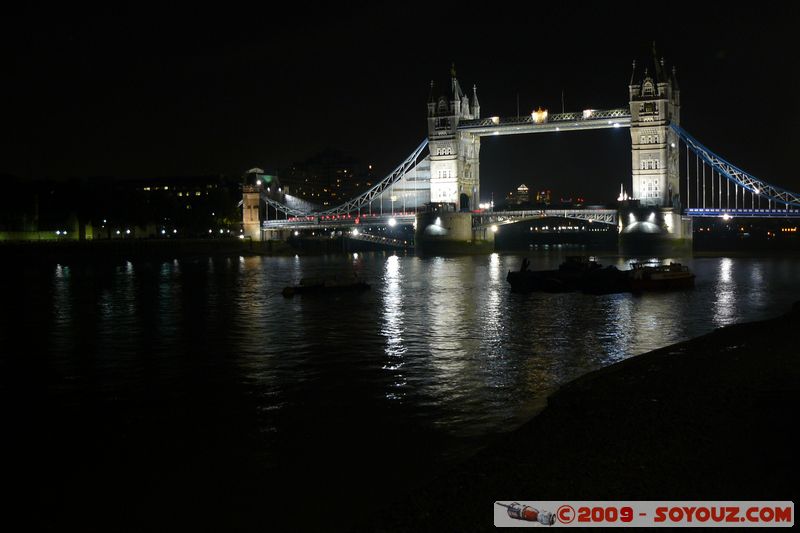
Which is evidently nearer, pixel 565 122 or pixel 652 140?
pixel 565 122

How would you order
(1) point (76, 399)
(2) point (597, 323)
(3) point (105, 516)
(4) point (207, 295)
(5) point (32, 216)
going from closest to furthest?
(3) point (105, 516) < (1) point (76, 399) < (2) point (597, 323) < (4) point (207, 295) < (5) point (32, 216)

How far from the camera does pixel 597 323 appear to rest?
23078mm

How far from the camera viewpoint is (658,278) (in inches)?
1361

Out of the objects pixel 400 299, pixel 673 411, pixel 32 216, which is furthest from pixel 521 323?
pixel 32 216

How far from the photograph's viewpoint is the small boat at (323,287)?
33.5 m

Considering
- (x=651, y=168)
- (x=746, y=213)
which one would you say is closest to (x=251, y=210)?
(x=651, y=168)

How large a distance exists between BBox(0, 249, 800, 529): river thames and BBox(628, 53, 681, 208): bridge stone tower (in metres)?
42.1

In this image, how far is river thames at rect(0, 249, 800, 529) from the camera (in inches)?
340

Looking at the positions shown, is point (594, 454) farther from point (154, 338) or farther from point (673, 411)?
point (154, 338)

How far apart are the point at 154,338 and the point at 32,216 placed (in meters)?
70.5

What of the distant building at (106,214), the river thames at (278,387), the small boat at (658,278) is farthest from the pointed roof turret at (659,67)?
the distant building at (106,214)

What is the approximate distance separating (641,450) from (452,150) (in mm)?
73939

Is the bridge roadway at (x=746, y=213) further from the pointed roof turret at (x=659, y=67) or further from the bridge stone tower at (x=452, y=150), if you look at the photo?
the bridge stone tower at (x=452, y=150)

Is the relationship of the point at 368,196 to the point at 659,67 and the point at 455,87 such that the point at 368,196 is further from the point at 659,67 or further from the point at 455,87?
the point at 659,67
